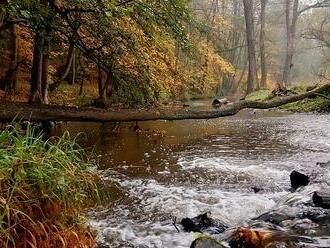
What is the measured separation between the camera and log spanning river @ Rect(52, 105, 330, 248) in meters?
4.73

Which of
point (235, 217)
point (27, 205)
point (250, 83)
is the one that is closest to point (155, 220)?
point (235, 217)

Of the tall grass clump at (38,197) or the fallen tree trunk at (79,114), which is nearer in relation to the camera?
the tall grass clump at (38,197)

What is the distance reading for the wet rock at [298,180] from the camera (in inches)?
239

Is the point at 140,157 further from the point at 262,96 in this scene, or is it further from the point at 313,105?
the point at 262,96

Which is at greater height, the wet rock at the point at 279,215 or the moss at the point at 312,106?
the moss at the point at 312,106

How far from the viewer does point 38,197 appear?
3.49 metres

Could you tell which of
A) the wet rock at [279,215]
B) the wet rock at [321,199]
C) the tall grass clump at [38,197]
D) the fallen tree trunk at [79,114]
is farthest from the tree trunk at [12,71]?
the wet rock at [321,199]

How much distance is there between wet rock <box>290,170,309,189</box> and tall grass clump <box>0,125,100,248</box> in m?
3.42

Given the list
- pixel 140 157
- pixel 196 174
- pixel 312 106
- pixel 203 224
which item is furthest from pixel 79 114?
pixel 312 106

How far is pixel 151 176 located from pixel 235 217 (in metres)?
2.33

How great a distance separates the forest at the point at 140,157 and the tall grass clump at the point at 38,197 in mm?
11

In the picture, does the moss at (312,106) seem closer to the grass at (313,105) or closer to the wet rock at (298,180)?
the grass at (313,105)

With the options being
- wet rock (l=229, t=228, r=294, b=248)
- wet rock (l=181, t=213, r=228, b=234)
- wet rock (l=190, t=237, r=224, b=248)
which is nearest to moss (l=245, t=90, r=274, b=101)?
wet rock (l=181, t=213, r=228, b=234)

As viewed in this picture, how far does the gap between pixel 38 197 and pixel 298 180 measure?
159 inches
